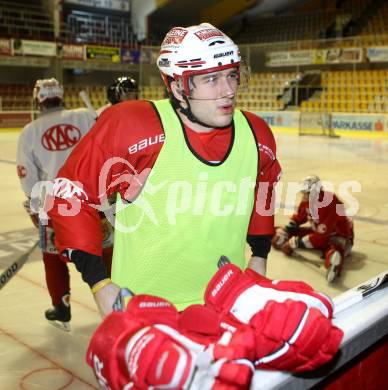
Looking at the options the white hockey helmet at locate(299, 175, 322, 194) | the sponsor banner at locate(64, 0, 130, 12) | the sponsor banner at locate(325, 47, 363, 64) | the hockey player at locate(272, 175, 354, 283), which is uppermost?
the sponsor banner at locate(64, 0, 130, 12)

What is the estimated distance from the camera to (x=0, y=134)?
18297mm

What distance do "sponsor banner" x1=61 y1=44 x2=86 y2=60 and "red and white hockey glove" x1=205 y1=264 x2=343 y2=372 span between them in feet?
75.6

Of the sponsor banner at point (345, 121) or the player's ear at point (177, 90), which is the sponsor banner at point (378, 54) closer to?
the sponsor banner at point (345, 121)

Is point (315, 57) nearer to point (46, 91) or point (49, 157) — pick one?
point (46, 91)

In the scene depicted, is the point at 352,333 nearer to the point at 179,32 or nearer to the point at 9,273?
the point at 179,32

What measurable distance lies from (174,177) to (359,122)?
1637 centimetres

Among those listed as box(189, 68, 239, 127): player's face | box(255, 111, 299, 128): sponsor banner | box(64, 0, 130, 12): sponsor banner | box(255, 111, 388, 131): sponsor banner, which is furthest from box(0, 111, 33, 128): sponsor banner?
box(189, 68, 239, 127): player's face

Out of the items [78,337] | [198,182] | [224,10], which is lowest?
[78,337]

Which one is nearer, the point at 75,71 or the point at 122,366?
the point at 122,366

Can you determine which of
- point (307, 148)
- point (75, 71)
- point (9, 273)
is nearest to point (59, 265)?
point (9, 273)

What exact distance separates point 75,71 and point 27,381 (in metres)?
24.3

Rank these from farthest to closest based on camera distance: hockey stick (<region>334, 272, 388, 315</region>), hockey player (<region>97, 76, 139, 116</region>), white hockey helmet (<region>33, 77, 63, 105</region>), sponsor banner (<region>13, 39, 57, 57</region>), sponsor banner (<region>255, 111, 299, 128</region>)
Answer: sponsor banner (<region>13, 39, 57, 57</region>), sponsor banner (<region>255, 111, 299, 128</region>), hockey player (<region>97, 76, 139, 116</region>), white hockey helmet (<region>33, 77, 63, 105</region>), hockey stick (<region>334, 272, 388, 315</region>)

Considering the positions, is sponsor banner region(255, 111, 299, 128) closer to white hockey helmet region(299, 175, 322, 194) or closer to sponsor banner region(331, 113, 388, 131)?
sponsor banner region(331, 113, 388, 131)

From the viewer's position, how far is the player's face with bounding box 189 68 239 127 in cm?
167
